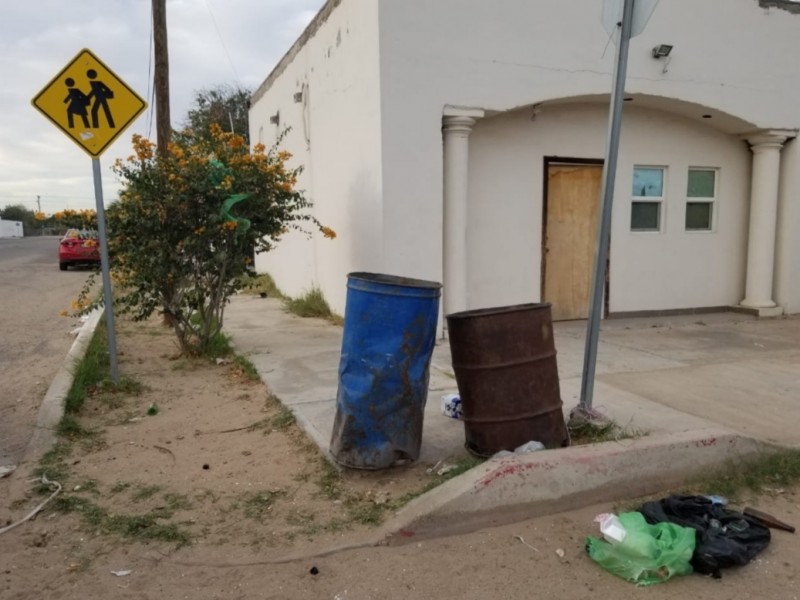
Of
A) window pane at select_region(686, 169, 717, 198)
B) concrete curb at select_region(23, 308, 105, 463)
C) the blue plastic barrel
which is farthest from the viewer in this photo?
window pane at select_region(686, 169, 717, 198)

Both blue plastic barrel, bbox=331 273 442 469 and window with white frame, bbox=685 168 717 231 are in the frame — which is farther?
window with white frame, bbox=685 168 717 231

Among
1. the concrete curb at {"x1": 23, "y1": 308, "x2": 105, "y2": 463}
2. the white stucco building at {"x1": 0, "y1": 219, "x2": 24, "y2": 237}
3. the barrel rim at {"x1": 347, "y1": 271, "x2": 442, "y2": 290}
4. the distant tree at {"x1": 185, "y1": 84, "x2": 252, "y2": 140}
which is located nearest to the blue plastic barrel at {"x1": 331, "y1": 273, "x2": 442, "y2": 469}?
the barrel rim at {"x1": 347, "y1": 271, "x2": 442, "y2": 290}

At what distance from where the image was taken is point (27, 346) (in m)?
8.65

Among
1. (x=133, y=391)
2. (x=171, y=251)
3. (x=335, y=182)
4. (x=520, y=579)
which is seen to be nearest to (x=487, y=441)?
(x=520, y=579)

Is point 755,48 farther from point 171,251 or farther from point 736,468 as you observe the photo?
point 171,251

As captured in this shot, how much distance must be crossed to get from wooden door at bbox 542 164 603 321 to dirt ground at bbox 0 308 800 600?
547cm

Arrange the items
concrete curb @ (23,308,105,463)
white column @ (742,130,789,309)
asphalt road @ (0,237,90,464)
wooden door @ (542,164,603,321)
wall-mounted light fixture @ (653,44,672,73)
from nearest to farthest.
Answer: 1. concrete curb @ (23,308,105,463)
2. asphalt road @ (0,237,90,464)
3. wall-mounted light fixture @ (653,44,672,73)
4. wooden door @ (542,164,603,321)
5. white column @ (742,130,789,309)

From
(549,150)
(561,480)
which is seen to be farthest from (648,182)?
(561,480)

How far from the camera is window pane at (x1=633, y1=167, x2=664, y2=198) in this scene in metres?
9.50

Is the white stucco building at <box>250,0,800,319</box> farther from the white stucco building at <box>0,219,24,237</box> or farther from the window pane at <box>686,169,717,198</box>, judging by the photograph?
the white stucco building at <box>0,219,24,237</box>

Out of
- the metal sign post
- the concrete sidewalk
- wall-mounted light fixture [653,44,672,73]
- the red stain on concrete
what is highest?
wall-mounted light fixture [653,44,672,73]

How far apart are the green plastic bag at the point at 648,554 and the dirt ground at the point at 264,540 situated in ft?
0.19

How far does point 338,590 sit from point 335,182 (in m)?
7.26

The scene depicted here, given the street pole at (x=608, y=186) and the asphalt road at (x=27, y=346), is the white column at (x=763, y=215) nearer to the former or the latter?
the street pole at (x=608, y=186)
